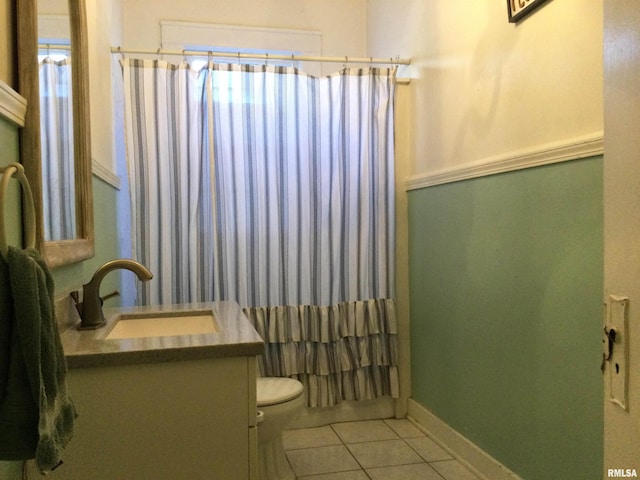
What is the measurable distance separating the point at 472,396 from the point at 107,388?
1.54 m

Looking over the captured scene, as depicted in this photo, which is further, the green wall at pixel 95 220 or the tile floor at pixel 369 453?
the tile floor at pixel 369 453

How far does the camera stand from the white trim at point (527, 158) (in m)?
1.53

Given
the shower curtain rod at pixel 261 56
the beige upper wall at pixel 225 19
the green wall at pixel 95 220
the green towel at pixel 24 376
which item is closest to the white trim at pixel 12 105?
the green wall at pixel 95 220

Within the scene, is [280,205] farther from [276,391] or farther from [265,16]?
[265,16]

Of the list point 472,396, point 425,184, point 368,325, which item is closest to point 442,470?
point 472,396

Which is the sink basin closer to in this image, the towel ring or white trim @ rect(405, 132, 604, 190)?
the towel ring

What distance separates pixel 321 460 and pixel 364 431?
1.25 feet

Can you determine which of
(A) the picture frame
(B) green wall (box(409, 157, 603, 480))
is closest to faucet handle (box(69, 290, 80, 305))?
(B) green wall (box(409, 157, 603, 480))

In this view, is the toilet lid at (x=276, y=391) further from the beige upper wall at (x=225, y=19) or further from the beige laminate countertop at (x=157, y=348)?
the beige upper wall at (x=225, y=19)

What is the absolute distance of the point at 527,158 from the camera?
70.5 inches

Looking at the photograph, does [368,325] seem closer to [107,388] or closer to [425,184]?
[425,184]

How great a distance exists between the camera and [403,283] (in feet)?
9.22

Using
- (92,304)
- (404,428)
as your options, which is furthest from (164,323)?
(404,428)

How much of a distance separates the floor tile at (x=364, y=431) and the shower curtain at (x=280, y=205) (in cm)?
14
